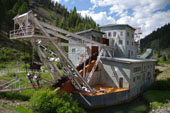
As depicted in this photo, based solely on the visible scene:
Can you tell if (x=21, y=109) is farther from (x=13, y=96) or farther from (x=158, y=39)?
(x=158, y=39)

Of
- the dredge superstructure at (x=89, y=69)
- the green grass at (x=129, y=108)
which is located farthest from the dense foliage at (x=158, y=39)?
the green grass at (x=129, y=108)

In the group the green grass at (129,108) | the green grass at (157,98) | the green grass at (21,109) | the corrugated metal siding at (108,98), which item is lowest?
the green grass at (129,108)

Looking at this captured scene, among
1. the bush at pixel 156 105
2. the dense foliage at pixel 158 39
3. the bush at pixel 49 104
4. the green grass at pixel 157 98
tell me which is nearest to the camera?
the bush at pixel 49 104

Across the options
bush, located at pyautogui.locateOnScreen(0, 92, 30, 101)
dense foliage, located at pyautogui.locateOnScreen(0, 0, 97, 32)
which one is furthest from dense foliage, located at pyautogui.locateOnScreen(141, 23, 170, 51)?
bush, located at pyautogui.locateOnScreen(0, 92, 30, 101)

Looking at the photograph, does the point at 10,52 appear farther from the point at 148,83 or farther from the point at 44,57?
the point at 148,83

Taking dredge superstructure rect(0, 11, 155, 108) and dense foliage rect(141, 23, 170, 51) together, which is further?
dense foliage rect(141, 23, 170, 51)

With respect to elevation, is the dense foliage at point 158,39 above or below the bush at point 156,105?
above

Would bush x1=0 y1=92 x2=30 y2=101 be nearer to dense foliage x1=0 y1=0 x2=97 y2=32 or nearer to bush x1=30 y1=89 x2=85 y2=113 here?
bush x1=30 y1=89 x2=85 y2=113

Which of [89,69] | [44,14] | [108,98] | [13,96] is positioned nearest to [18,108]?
[13,96]

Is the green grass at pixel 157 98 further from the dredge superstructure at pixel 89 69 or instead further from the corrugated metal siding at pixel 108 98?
the corrugated metal siding at pixel 108 98

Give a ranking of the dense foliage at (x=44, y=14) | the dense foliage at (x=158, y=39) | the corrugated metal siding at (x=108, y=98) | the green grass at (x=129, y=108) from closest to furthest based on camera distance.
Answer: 1. the corrugated metal siding at (x=108, y=98)
2. the green grass at (x=129, y=108)
3. the dense foliage at (x=44, y=14)
4. the dense foliage at (x=158, y=39)

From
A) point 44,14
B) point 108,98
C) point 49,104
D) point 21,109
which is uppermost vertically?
point 44,14

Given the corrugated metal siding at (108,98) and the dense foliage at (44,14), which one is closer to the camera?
the corrugated metal siding at (108,98)

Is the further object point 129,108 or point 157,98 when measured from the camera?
point 157,98
